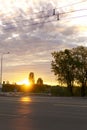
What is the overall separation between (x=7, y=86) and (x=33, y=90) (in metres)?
7.21

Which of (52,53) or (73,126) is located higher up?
(52,53)

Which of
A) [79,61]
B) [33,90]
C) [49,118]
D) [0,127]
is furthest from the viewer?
[33,90]

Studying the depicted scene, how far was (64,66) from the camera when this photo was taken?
84438 millimetres

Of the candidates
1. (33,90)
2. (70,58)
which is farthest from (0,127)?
(33,90)

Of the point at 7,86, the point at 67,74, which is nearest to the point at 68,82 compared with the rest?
the point at 67,74

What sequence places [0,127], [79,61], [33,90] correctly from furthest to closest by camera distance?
[33,90] < [79,61] < [0,127]

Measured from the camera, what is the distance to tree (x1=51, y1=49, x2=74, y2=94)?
84.1 meters

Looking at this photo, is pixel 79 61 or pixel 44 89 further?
pixel 44 89

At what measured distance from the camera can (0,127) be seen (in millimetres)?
17078

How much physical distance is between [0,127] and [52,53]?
228 ft

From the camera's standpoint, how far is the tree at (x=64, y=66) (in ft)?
276

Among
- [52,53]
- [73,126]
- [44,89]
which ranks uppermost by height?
[52,53]

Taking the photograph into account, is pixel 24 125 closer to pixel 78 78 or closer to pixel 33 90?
pixel 78 78

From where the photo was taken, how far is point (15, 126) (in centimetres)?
1717
